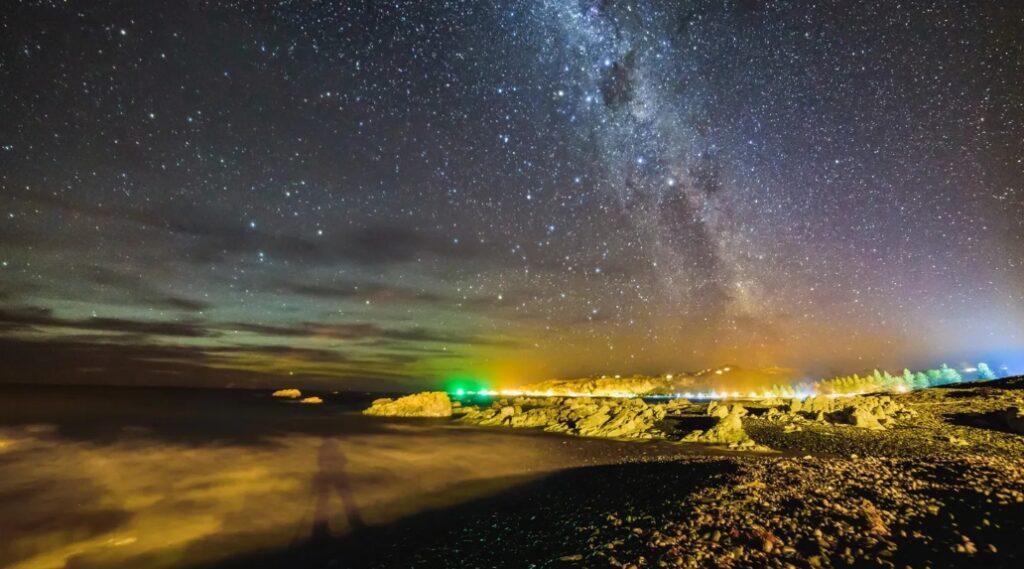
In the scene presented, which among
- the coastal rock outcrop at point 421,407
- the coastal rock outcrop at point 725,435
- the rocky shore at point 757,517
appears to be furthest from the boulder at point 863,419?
the coastal rock outcrop at point 421,407

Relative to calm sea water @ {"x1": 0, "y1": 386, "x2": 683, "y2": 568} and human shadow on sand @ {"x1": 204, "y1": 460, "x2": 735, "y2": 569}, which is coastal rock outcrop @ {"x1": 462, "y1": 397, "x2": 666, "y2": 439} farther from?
human shadow on sand @ {"x1": 204, "y1": 460, "x2": 735, "y2": 569}

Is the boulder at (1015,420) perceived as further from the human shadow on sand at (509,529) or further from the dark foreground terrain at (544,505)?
the human shadow on sand at (509,529)

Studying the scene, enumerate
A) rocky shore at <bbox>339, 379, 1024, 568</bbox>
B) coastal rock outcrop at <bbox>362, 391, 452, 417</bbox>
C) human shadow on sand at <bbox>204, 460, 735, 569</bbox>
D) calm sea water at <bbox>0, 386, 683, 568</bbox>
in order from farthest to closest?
coastal rock outcrop at <bbox>362, 391, 452, 417</bbox>
calm sea water at <bbox>0, 386, 683, 568</bbox>
human shadow on sand at <bbox>204, 460, 735, 569</bbox>
rocky shore at <bbox>339, 379, 1024, 568</bbox>

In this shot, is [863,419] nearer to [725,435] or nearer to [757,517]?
[725,435]

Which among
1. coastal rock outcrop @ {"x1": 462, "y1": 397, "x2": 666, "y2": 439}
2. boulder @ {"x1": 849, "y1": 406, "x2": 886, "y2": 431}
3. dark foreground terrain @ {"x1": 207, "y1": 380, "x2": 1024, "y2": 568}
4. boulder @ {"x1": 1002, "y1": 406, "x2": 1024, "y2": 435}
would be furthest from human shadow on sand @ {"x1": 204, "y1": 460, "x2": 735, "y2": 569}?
boulder @ {"x1": 1002, "y1": 406, "x2": 1024, "y2": 435}

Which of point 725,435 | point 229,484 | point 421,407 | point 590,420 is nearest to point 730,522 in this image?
point 725,435
